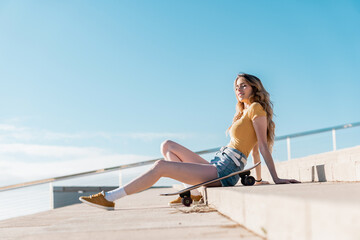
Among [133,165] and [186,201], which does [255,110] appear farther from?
[133,165]

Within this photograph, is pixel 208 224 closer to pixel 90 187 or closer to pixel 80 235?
pixel 80 235

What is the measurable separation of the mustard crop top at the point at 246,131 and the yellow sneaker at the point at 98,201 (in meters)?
1.09

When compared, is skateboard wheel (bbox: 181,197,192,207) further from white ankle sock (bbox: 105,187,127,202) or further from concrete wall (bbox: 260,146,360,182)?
concrete wall (bbox: 260,146,360,182)

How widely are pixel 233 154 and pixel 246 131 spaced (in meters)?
0.23

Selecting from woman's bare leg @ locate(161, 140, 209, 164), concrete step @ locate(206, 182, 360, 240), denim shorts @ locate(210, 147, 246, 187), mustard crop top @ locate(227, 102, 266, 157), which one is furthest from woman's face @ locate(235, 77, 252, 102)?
concrete step @ locate(206, 182, 360, 240)

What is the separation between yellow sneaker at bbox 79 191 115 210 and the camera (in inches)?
107

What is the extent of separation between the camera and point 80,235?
1488 mm

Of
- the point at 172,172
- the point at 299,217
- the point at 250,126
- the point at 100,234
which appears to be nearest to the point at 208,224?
the point at 100,234

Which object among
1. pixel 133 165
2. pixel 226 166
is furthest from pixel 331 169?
pixel 133 165

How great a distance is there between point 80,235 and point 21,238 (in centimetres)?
26

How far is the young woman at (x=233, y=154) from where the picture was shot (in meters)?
2.74

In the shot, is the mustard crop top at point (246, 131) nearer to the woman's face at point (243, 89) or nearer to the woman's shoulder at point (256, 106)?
the woman's shoulder at point (256, 106)

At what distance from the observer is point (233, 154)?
2977 mm

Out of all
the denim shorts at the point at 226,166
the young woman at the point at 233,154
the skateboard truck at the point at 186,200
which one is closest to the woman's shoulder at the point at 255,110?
the young woman at the point at 233,154
